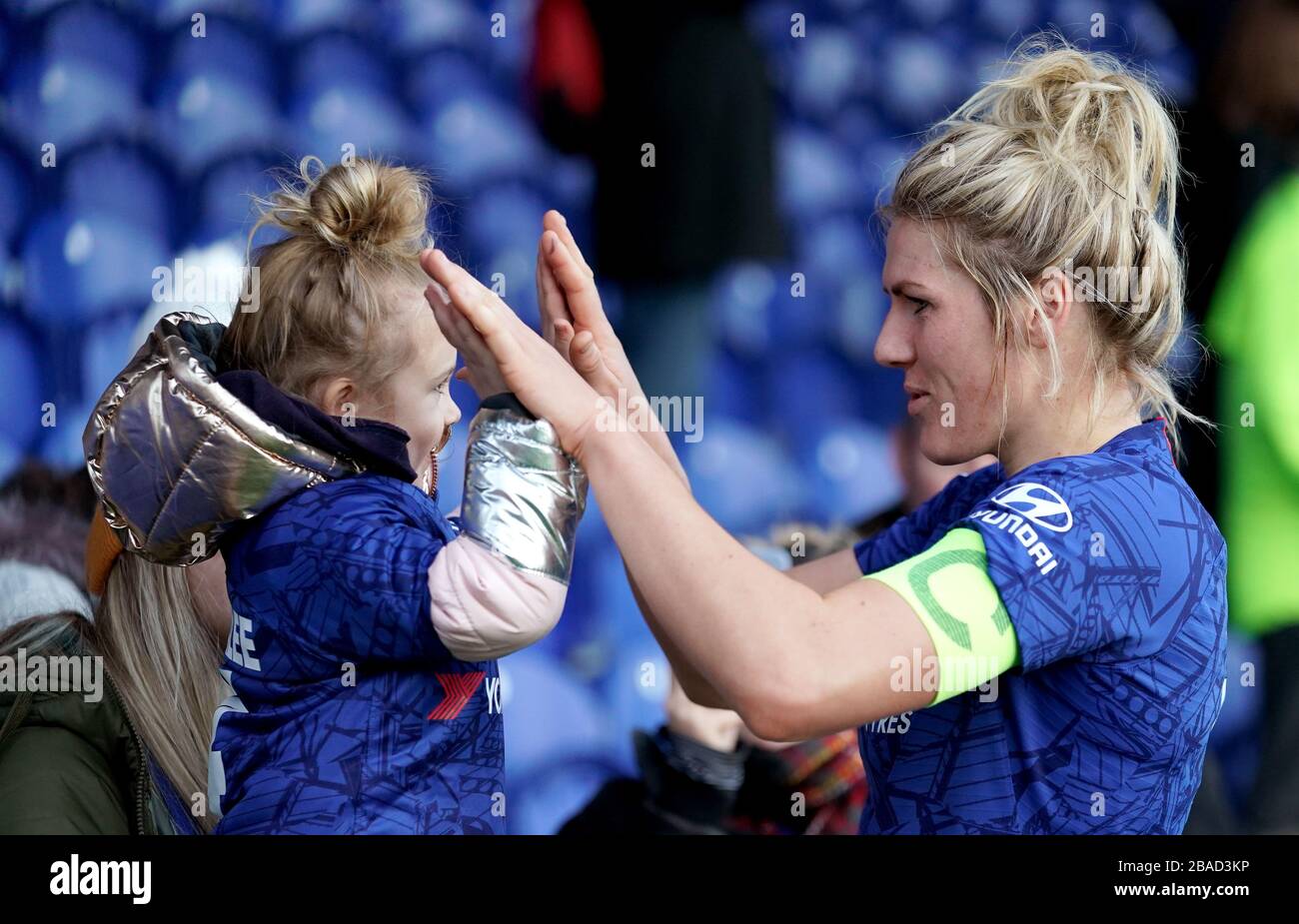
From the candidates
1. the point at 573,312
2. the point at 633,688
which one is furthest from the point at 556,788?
the point at 573,312

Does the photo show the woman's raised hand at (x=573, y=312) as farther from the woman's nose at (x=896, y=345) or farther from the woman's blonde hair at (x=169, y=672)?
the woman's blonde hair at (x=169, y=672)

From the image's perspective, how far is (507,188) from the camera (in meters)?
2.61

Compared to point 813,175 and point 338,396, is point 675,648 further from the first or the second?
point 813,175

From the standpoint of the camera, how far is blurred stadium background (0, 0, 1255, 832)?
2447 mm

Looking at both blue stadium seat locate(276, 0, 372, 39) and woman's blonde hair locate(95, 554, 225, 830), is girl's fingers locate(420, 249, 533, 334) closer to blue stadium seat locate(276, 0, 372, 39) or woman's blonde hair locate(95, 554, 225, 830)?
woman's blonde hair locate(95, 554, 225, 830)

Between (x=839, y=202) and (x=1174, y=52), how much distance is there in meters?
0.68

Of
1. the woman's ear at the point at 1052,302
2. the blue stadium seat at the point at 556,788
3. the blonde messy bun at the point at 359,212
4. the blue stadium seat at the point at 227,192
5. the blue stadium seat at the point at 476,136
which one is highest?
the blue stadium seat at the point at 476,136

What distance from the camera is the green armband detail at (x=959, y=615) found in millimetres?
1143

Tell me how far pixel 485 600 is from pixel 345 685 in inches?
9.2

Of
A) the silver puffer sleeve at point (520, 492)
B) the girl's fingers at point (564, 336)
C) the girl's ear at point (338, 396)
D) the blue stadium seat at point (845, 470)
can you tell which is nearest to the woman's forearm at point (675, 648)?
the girl's fingers at point (564, 336)
